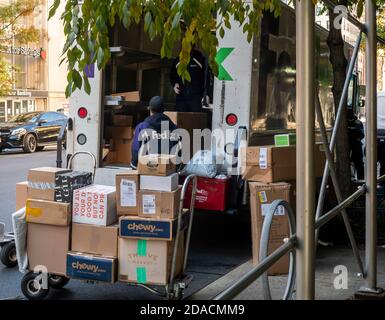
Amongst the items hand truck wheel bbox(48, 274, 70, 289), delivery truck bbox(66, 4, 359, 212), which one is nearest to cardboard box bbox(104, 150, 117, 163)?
delivery truck bbox(66, 4, 359, 212)

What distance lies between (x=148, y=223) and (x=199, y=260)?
2.16 metres

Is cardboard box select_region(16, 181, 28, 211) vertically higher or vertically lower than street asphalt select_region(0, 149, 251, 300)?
higher

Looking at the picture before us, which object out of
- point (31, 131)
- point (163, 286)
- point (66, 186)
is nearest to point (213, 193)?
point (163, 286)

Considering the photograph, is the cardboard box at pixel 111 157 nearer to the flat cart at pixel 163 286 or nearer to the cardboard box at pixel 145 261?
the flat cart at pixel 163 286

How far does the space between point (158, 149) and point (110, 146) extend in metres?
1.08

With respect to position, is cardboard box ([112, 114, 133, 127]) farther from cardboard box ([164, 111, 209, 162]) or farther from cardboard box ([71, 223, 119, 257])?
cardboard box ([71, 223, 119, 257])

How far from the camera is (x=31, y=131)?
21.2 m

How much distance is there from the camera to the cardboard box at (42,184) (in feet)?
15.9

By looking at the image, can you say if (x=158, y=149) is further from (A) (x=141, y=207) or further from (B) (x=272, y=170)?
(A) (x=141, y=207)

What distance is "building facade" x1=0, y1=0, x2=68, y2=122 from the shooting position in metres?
33.0

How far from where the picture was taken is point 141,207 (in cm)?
471

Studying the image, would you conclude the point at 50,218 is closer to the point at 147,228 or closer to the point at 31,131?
the point at 147,228

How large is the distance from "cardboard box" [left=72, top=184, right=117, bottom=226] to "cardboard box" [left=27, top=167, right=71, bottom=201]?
0.23 metres

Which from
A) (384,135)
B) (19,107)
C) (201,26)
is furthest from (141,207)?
(19,107)
